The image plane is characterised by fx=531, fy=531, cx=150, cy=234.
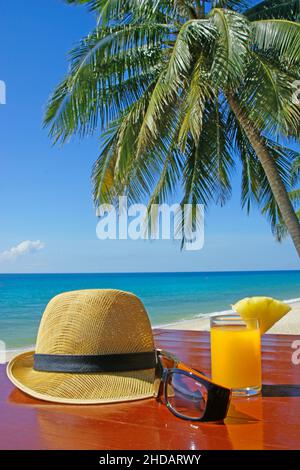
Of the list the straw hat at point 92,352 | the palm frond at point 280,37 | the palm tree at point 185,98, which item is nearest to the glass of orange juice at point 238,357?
the straw hat at point 92,352

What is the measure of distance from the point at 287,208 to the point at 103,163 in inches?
85.2

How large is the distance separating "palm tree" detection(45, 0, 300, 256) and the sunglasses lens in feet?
13.2

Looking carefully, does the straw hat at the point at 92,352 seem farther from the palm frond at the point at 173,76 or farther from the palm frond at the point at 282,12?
the palm frond at the point at 282,12

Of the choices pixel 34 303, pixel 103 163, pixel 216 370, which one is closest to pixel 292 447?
pixel 216 370

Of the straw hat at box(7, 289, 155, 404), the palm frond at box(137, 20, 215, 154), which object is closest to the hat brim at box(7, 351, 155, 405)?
the straw hat at box(7, 289, 155, 404)

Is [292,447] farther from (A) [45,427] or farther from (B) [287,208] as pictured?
(B) [287,208]

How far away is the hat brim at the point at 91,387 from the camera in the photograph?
3.13ft

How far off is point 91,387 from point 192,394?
225 mm

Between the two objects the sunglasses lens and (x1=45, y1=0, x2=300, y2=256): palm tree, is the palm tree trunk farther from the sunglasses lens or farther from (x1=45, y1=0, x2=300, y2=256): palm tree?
the sunglasses lens

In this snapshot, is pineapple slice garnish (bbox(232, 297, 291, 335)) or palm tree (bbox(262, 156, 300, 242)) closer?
pineapple slice garnish (bbox(232, 297, 291, 335))

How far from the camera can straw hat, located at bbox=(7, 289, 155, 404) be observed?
0.97 meters

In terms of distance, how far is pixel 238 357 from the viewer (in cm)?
98

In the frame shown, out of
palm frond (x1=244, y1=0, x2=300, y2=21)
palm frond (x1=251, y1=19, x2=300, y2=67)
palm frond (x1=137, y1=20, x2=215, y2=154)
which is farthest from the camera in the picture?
palm frond (x1=244, y1=0, x2=300, y2=21)

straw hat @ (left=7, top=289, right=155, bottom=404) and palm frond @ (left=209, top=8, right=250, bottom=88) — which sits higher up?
palm frond @ (left=209, top=8, right=250, bottom=88)
